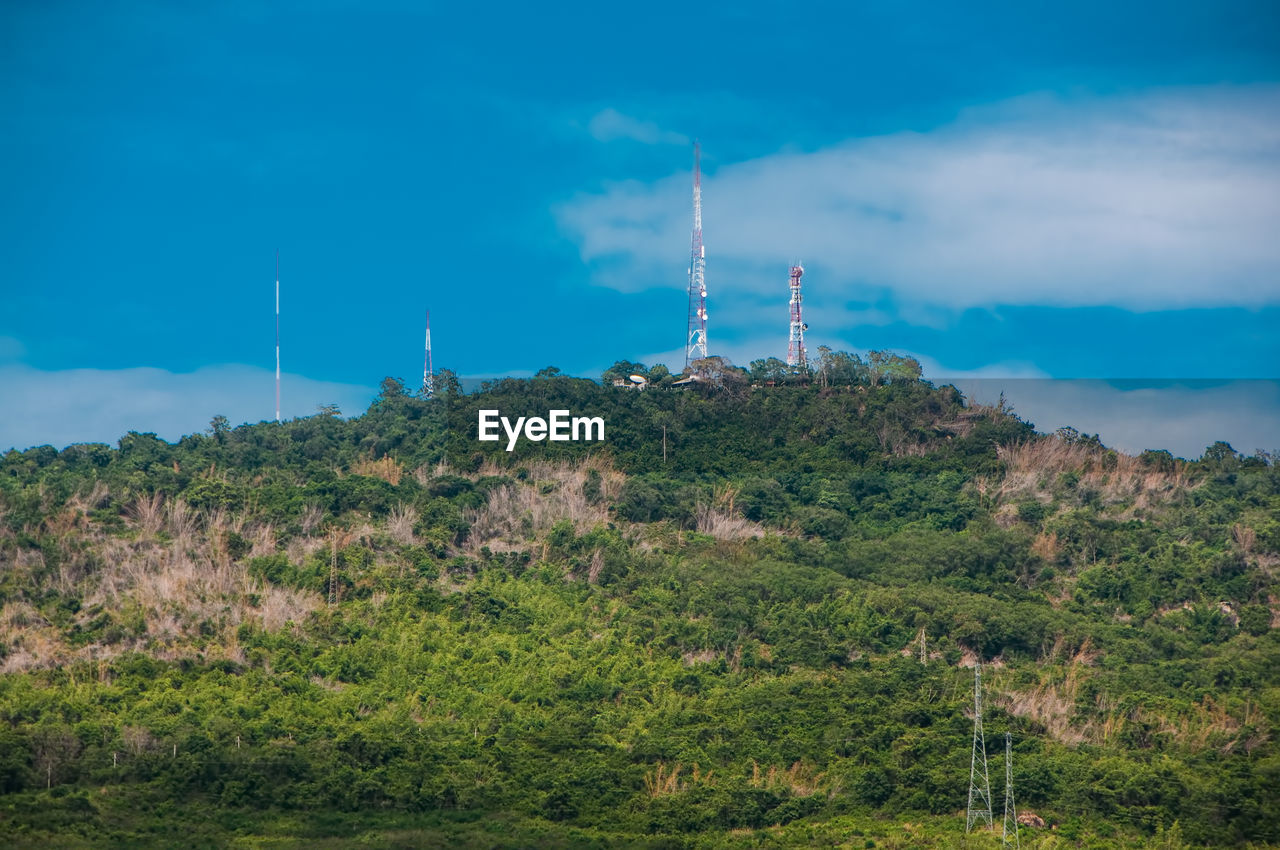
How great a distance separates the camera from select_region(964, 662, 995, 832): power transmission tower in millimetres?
42688

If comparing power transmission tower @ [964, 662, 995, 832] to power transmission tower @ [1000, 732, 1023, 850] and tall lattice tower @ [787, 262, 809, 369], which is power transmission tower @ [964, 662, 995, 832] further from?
tall lattice tower @ [787, 262, 809, 369]

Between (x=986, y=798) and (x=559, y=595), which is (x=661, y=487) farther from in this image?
(x=986, y=798)

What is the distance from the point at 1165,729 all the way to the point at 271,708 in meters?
21.3

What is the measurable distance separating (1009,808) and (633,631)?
1293 centimetres

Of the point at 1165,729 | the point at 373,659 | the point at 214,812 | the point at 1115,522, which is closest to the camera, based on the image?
the point at 214,812

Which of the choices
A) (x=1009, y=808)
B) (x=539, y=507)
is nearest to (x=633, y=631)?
(x=539, y=507)

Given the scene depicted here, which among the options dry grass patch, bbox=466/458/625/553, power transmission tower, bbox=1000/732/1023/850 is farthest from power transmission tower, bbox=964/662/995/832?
dry grass patch, bbox=466/458/625/553

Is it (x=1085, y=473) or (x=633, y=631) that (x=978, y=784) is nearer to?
(x=633, y=631)

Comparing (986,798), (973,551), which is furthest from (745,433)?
(986,798)

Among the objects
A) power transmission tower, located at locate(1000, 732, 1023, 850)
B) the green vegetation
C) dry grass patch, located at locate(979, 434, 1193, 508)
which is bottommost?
power transmission tower, located at locate(1000, 732, 1023, 850)

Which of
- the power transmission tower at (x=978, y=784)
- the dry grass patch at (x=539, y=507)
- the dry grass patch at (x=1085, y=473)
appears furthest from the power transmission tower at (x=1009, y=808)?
the dry grass patch at (x=1085, y=473)

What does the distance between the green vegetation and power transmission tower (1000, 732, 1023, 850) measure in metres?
0.42

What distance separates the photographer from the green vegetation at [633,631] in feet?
144

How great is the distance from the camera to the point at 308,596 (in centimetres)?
5338
